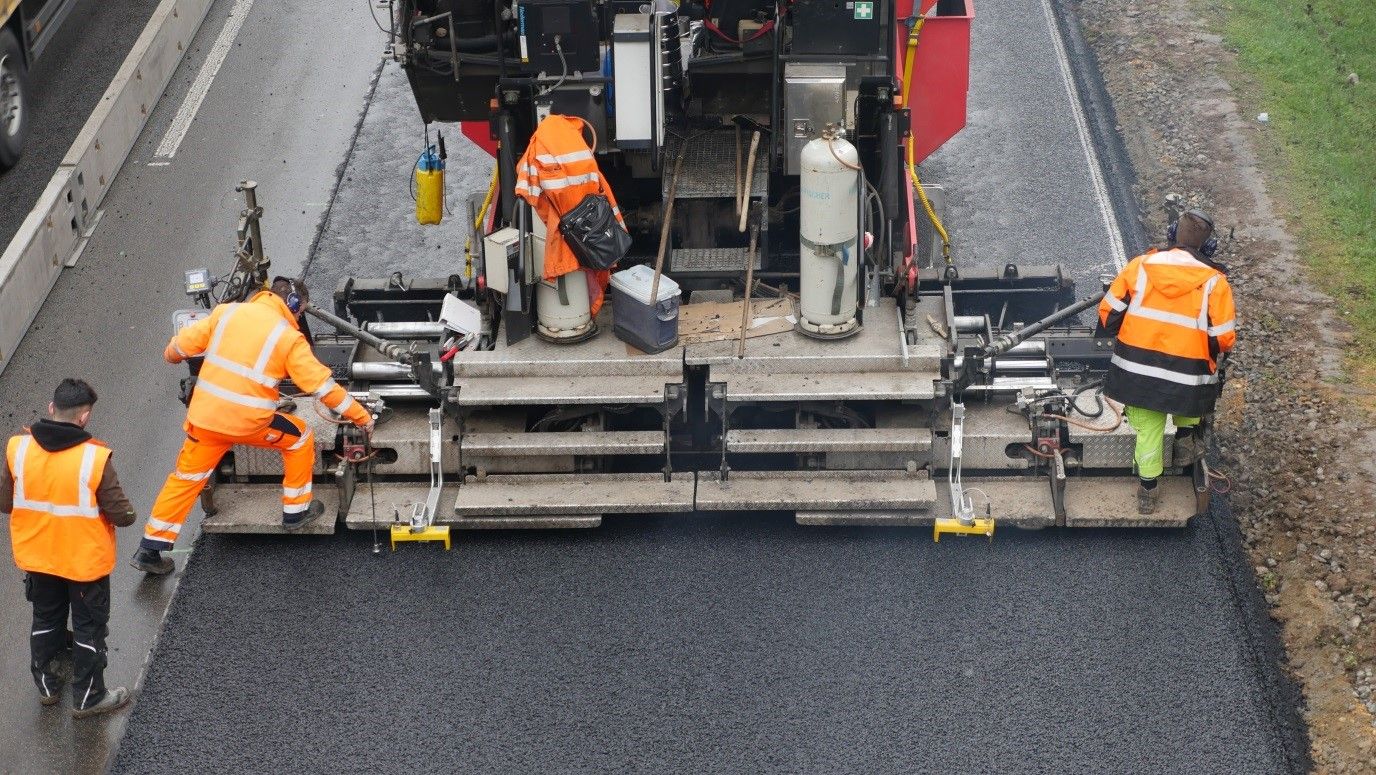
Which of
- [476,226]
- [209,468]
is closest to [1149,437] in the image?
[476,226]

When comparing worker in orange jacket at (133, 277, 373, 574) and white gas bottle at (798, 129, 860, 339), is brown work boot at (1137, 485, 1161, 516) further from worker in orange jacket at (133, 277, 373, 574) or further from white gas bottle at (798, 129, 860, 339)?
worker in orange jacket at (133, 277, 373, 574)

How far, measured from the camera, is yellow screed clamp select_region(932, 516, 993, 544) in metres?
9.11

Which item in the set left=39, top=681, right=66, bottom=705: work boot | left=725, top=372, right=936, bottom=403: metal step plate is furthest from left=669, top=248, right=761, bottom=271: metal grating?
left=39, top=681, right=66, bottom=705: work boot

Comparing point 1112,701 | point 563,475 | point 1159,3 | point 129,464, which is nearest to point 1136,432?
point 1112,701

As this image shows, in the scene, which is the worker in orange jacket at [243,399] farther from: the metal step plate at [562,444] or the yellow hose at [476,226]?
the yellow hose at [476,226]

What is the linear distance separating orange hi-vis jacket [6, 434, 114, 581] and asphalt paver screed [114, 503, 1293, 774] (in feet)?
2.51

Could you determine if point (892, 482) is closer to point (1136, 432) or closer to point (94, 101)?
point (1136, 432)

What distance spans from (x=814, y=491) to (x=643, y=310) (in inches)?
52.1

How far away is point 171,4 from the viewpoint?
48.7ft

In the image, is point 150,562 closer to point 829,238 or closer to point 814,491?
point 814,491

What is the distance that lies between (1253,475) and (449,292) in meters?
4.73

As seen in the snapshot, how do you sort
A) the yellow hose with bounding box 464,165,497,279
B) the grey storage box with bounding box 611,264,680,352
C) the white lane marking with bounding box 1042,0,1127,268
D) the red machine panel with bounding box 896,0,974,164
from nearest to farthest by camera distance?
the grey storage box with bounding box 611,264,680,352, the yellow hose with bounding box 464,165,497,279, the red machine panel with bounding box 896,0,974,164, the white lane marking with bounding box 1042,0,1127,268

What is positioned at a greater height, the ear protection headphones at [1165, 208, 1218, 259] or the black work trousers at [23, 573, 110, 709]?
the ear protection headphones at [1165, 208, 1218, 259]

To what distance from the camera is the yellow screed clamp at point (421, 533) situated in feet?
30.3
